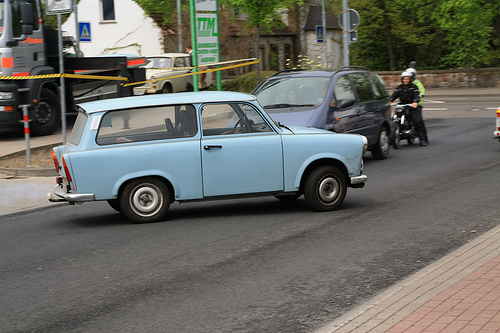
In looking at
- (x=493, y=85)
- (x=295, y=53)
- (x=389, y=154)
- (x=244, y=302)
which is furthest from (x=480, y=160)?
(x=295, y=53)

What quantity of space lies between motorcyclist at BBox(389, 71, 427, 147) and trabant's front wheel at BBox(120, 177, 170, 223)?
9.00m

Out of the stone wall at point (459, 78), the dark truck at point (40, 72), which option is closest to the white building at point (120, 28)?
the stone wall at point (459, 78)

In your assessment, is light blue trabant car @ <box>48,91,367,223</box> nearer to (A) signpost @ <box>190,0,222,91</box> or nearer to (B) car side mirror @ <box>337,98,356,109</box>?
(B) car side mirror @ <box>337,98,356,109</box>

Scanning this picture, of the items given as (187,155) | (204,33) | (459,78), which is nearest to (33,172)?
(187,155)

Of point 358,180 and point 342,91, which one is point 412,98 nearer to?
point 342,91

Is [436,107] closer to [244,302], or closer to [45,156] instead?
[45,156]

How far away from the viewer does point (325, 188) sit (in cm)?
938

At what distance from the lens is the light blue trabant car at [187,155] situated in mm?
8633

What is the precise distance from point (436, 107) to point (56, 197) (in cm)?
2124

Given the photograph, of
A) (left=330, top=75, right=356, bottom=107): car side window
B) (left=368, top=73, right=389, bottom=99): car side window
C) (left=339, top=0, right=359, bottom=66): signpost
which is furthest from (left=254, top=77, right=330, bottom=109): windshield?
(left=339, top=0, right=359, bottom=66): signpost

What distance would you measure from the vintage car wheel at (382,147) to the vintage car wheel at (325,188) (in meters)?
5.36

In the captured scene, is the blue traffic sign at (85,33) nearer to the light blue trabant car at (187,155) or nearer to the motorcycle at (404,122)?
the motorcycle at (404,122)

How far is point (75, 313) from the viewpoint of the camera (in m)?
5.61

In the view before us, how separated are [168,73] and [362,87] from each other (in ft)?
49.5
